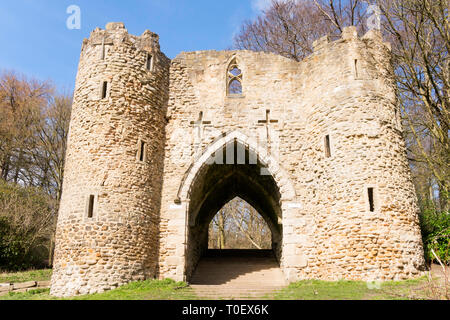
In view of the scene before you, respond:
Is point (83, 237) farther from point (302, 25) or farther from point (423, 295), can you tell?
point (302, 25)

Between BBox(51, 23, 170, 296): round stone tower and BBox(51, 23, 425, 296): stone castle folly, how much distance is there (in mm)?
36

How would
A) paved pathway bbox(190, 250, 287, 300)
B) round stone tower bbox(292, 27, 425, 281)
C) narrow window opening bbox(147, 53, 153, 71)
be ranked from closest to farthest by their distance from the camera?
paved pathway bbox(190, 250, 287, 300) < round stone tower bbox(292, 27, 425, 281) < narrow window opening bbox(147, 53, 153, 71)

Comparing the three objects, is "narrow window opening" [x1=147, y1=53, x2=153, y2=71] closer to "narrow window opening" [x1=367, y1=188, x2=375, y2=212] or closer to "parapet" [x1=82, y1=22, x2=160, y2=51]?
"parapet" [x1=82, y1=22, x2=160, y2=51]

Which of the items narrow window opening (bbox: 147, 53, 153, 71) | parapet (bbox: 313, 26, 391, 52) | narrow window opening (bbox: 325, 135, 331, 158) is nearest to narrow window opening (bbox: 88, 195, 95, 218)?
narrow window opening (bbox: 147, 53, 153, 71)

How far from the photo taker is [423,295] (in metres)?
7.72

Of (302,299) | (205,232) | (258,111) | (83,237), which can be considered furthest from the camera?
(205,232)

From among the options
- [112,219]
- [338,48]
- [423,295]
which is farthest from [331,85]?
[112,219]

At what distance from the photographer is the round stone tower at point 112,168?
10352mm

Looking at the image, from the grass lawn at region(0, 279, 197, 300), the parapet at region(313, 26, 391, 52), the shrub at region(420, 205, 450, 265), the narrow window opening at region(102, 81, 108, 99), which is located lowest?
the grass lawn at region(0, 279, 197, 300)

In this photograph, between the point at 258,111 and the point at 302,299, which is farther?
the point at 258,111

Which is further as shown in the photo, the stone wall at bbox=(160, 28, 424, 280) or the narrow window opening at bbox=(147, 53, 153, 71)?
the narrow window opening at bbox=(147, 53, 153, 71)

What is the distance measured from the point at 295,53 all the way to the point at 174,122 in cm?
991

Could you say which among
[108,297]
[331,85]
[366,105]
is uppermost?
[331,85]

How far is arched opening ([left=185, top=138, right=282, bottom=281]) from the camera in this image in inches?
508
